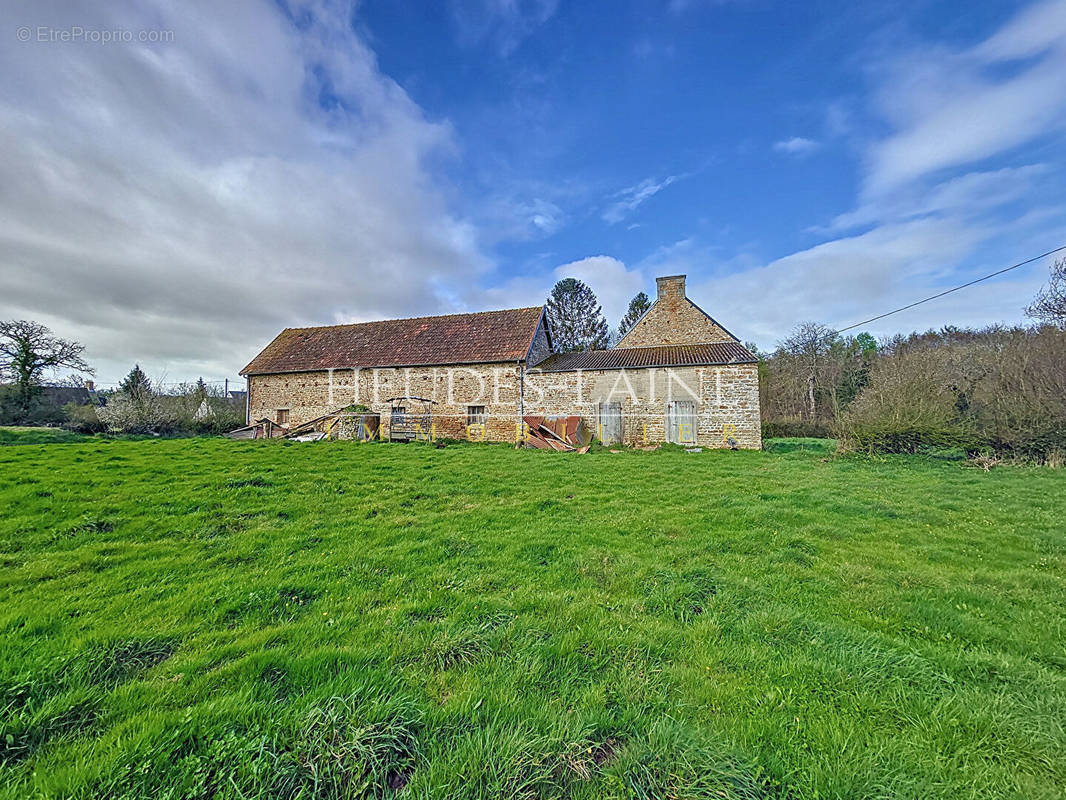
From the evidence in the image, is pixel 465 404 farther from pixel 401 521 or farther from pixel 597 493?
pixel 401 521

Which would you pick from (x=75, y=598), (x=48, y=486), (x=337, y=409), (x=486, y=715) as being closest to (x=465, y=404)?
(x=337, y=409)

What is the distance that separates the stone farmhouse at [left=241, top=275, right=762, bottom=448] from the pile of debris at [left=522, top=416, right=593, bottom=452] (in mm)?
589

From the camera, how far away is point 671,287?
67.4 ft

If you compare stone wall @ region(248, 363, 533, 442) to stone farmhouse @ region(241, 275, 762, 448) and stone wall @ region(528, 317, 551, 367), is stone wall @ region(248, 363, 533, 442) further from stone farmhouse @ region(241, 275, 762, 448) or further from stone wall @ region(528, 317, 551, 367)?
stone wall @ region(528, 317, 551, 367)

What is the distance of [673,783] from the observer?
178cm

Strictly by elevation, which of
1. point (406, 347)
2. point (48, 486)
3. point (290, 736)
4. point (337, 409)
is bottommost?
point (290, 736)

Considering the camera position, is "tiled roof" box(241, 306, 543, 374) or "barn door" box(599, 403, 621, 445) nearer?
"barn door" box(599, 403, 621, 445)

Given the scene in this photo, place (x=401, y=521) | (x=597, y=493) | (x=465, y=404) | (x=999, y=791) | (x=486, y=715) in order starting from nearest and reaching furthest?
1. (x=999, y=791)
2. (x=486, y=715)
3. (x=401, y=521)
4. (x=597, y=493)
5. (x=465, y=404)

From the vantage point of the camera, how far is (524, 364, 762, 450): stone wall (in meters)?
16.5

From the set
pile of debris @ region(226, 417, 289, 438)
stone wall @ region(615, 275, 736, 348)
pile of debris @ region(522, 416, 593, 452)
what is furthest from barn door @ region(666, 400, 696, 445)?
pile of debris @ region(226, 417, 289, 438)

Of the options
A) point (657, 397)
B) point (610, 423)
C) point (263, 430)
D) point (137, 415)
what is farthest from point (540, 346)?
point (137, 415)

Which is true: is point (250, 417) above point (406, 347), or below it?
below

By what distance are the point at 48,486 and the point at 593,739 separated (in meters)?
9.19

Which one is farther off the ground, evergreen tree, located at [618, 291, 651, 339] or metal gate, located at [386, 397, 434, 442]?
evergreen tree, located at [618, 291, 651, 339]
